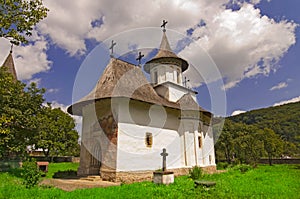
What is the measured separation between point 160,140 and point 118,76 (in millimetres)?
5036

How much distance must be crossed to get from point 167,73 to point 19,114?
11749 millimetres

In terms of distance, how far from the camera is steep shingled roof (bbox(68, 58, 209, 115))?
43.7ft

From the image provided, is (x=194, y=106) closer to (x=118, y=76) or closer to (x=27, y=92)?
(x=118, y=76)

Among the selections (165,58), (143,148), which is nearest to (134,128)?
(143,148)

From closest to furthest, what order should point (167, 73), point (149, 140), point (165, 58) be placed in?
1. point (149, 140)
2. point (167, 73)
3. point (165, 58)

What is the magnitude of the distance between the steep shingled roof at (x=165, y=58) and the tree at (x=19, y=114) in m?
9.62

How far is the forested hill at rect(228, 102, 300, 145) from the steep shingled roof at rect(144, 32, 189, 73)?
121 feet

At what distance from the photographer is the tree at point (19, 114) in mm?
13992

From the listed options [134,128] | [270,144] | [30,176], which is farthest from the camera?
[270,144]

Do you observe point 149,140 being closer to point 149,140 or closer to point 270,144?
point 149,140

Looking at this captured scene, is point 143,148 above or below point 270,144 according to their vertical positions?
below

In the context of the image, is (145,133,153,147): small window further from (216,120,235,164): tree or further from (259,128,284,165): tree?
(259,128,284,165): tree

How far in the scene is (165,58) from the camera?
19.9 m

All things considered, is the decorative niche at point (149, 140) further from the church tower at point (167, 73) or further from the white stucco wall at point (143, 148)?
the church tower at point (167, 73)
